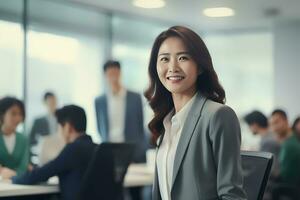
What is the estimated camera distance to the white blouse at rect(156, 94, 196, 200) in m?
1.86

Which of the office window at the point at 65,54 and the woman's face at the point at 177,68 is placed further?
the office window at the point at 65,54

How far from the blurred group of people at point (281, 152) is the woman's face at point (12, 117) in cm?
201

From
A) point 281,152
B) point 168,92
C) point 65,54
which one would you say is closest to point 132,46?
point 65,54

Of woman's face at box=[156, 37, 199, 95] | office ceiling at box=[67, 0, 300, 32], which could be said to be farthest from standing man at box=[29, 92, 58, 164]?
woman's face at box=[156, 37, 199, 95]

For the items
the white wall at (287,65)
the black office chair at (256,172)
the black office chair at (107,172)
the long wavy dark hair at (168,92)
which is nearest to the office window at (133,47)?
the white wall at (287,65)

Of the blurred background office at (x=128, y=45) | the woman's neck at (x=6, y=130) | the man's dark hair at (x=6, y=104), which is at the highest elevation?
the blurred background office at (x=128, y=45)

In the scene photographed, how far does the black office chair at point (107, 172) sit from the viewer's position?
3.32 meters

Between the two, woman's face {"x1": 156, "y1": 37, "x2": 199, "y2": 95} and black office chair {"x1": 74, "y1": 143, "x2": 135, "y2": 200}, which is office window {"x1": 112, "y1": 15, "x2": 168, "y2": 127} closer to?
black office chair {"x1": 74, "y1": 143, "x2": 135, "y2": 200}

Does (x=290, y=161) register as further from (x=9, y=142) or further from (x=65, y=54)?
(x=65, y=54)

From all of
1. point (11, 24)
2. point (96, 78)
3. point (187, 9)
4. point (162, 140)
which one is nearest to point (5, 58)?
point (11, 24)

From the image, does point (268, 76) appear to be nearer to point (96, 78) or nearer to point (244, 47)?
point (244, 47)

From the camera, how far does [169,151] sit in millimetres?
1895

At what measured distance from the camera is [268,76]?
27.3 ft

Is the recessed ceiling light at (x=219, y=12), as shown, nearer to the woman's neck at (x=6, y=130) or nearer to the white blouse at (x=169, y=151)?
the woman's neck at (x=6, y=130)
